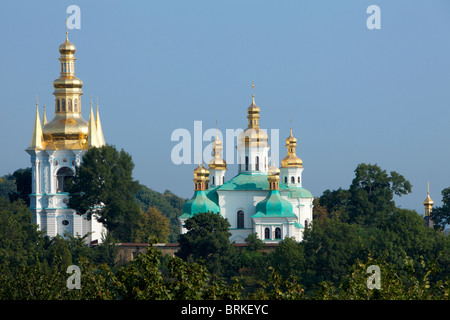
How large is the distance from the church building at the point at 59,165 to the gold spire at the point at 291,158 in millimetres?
9132

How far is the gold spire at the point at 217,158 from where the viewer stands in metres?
70.9

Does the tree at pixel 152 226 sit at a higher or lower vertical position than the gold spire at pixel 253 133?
lower

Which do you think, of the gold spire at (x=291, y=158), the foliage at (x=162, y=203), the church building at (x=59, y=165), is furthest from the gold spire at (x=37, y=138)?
the foliage at (x=162, y=203)

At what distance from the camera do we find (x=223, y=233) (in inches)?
2361

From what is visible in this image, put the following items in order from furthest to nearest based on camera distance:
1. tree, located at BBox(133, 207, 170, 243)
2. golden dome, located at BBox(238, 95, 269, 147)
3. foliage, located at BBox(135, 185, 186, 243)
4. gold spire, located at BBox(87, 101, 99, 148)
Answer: foliage, located at BBox(135, 185, 186, 243), tree, located at BBox(133, 207, 170, 243), golden dome, located at BBox(238, 95, 269, 147), gold spire, located at BBox(87, 101, 99, 148)

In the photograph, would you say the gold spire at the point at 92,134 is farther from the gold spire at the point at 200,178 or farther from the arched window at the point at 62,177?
the gold spire at the point at 200,178

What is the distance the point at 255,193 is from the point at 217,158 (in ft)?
13.5

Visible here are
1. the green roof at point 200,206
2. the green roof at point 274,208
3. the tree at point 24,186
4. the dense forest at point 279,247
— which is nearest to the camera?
the dense forest at point 279,247

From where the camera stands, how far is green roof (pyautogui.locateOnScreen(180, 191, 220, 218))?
6612 centimetres

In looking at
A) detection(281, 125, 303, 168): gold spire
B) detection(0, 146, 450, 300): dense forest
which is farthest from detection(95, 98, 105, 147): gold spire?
detection(281, 125, 303, 168): gold spire

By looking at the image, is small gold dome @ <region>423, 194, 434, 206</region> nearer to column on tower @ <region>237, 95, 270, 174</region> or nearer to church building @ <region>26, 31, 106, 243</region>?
column on tower @ <region>237, 95, 270, 174</region>

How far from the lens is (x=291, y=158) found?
234 feet

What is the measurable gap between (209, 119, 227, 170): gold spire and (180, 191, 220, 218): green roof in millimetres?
3987
